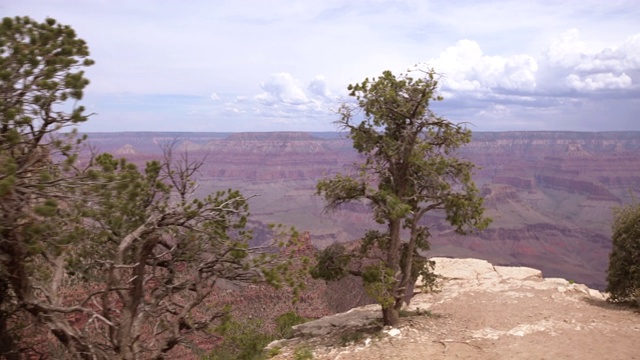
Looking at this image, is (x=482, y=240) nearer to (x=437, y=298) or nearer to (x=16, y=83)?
(x=437, y=298)

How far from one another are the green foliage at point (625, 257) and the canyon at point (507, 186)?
6763cm

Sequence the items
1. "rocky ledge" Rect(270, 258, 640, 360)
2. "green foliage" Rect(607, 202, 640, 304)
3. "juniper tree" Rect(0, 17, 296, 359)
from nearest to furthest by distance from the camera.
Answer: "juniper tree" Rect(0, 17, 296, 359), "rocky ledge" Rect(270, 258, 640, 360), "green foliage" Rect(607, 202, 640, 304)

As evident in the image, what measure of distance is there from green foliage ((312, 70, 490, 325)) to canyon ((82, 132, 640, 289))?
6997cm

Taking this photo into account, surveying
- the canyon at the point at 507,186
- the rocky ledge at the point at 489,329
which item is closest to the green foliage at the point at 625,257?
the rocky ledge at the point at 489,329

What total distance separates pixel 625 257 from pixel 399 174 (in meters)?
9.83

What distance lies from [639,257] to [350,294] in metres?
30.0

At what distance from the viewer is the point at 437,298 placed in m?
21.2

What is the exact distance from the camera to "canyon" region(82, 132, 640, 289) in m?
108

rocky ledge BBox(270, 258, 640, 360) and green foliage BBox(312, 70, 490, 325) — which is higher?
green foliage BBox(312, 70, 490, 325)

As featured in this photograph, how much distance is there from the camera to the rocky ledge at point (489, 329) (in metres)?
13.4

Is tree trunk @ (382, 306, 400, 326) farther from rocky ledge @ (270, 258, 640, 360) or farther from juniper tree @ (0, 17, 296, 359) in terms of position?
juniper tree @ (0, 17, 296, 359)

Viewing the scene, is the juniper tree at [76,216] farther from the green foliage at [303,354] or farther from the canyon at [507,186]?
the canyon at [507,186]

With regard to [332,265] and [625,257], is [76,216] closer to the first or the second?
[332,265]

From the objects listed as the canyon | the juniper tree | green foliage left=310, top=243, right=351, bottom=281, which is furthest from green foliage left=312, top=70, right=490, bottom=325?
the canyon
